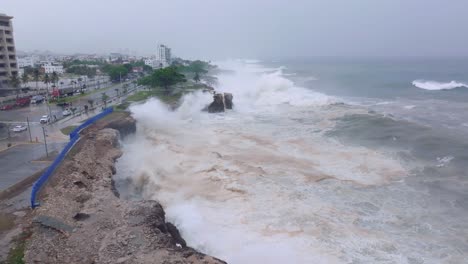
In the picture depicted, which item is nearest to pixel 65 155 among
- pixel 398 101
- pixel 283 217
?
pixel 283 217

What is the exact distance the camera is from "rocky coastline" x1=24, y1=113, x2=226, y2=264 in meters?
13.1

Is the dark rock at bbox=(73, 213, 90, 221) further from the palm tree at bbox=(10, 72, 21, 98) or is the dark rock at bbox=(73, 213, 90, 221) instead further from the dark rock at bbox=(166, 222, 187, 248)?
the palm tree at bbox=(10, 72, 21, 98)

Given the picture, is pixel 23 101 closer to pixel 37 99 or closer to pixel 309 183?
pixel 37 99

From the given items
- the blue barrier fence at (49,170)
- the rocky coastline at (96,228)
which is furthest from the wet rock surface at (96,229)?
the blue barrier fence at (49,170)

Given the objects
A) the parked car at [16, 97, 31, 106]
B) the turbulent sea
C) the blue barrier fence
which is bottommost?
the turbulent sea

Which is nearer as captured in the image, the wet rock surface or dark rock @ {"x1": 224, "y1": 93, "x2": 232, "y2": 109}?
the wet rock surface

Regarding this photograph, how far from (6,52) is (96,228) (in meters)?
50.6

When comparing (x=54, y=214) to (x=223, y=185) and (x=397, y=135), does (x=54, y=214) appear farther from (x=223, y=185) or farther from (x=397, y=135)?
(x=397, y=135)

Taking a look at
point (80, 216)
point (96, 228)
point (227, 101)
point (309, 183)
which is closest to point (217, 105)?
point (227, 101)

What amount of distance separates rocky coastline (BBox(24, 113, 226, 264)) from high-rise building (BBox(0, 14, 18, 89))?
4223 centimetres

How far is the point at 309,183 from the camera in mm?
22094

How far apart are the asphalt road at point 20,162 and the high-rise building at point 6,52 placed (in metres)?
34.8

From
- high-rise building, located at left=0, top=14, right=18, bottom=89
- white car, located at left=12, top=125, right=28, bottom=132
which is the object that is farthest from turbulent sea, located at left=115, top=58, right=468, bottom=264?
high-rise building, located at left=0, top=14, right=18, bottom=89

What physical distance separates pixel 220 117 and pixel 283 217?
90.1 feet
